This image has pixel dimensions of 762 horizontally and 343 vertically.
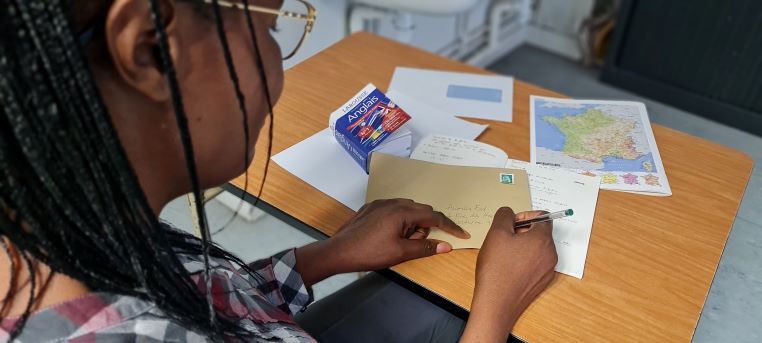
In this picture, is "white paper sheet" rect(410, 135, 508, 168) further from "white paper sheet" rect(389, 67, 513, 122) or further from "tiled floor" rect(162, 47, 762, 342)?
"tiled floor" rect(162, 47, 762, 342)

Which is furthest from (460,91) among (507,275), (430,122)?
(507,275)

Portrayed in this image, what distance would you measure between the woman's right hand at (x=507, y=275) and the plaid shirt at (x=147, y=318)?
0.23 m

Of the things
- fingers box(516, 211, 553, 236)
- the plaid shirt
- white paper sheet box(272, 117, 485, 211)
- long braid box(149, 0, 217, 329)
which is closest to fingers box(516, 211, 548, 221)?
fingers box(516, 211, 553, 236)

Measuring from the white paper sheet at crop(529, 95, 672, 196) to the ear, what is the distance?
72 centimetres

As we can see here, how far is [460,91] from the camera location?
127 centimetres

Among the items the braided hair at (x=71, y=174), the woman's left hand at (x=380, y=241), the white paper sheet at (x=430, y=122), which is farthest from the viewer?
the white paper sheet at (x=430, y=122)

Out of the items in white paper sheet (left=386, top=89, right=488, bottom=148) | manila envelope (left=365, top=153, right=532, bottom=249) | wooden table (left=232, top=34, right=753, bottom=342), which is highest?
white paper sheet (left=386, top=89, right=488, bottom=148)

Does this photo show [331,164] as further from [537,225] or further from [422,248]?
[537,225]

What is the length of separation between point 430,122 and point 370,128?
156mm

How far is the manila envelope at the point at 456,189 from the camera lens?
934mm

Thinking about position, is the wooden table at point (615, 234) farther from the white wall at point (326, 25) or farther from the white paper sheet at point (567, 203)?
the white wall at point (326, 25)

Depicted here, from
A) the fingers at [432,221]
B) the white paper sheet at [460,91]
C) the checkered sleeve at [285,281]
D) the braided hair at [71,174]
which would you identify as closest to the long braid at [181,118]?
the braided hair at [71,174]

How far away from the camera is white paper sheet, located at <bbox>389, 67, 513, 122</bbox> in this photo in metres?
1.21

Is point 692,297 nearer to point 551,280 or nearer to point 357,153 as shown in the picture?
point 551,280
